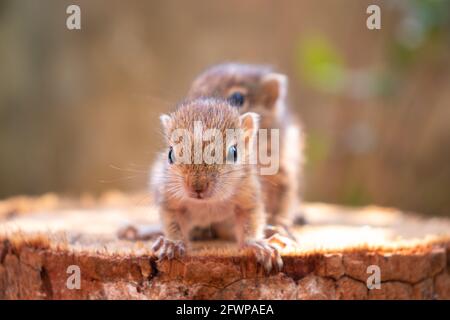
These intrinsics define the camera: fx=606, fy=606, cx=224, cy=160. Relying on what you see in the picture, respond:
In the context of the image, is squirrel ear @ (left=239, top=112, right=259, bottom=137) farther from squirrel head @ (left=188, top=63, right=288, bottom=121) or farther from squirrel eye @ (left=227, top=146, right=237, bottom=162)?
squirrel head @ (left=188, top=63, right=288, bottom=121)

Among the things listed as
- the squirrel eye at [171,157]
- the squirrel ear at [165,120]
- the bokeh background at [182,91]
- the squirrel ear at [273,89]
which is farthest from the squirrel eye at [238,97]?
the bokeh background at [182,91]

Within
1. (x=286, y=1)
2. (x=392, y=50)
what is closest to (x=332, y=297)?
(x=392, y=50)

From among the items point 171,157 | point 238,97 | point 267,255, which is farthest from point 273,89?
point 267,255

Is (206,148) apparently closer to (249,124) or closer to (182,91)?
(249,124)

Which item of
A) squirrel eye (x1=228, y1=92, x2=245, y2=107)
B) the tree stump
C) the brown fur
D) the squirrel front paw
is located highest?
squirrel eye (x1=228, y1=92, x2=245, y2=107)

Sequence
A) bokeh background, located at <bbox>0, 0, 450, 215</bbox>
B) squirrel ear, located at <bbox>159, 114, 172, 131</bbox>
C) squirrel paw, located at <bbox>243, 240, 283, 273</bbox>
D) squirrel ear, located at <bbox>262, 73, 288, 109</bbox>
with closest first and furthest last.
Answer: squirrel paw, located at <bbox>243, 240, 283, 273</bbox> → squirrel ear, located at <bbox>159, 114, 172, 131</bbox> → squirrel ear, located at <bbox>262, 73, 288, 109</bbox> → bokeh background, located at <bbox>0, 0, 450, 215</bbox>

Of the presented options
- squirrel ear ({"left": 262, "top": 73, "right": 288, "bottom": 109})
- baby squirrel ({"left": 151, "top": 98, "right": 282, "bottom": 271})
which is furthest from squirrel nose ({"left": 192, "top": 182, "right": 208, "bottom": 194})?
squirrel ear ({"left": 262, "top": 73, "right": 288, "bottom": 109})

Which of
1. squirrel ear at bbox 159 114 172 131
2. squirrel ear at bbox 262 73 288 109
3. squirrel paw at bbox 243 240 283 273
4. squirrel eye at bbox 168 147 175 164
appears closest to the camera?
squirrel paw at bbox 243 240 283 273

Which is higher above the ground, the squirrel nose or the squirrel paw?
the squirrel nose
